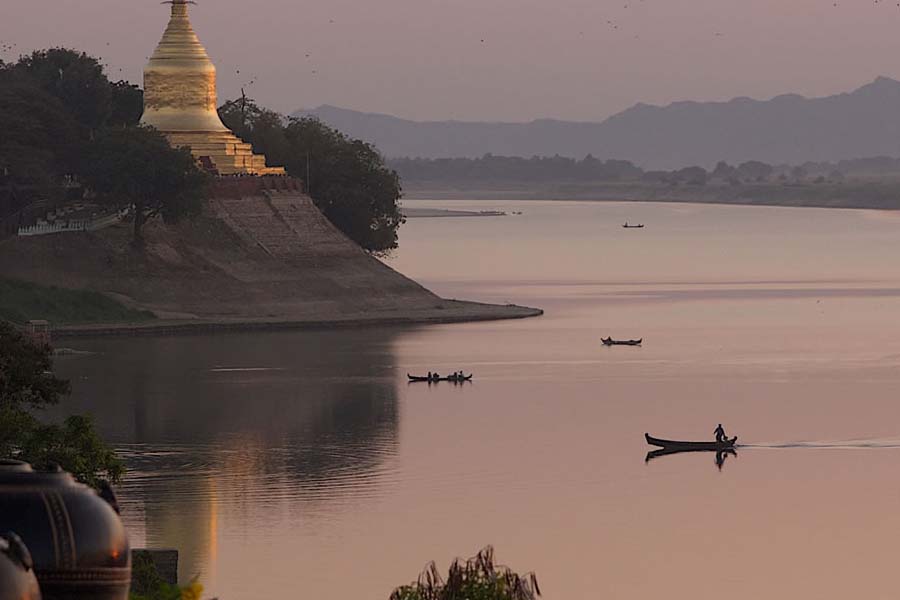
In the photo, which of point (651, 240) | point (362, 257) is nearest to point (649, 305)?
point (362, 257)

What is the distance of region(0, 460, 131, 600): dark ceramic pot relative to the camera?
8.23 meters

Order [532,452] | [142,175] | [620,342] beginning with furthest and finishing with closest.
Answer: [142,175] < [620,342] < [532,452]

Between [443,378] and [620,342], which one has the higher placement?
[620,342]

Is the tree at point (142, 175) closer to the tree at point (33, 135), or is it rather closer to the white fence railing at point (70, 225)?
the white fence railing at point (70, 225)

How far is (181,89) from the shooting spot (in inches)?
3610

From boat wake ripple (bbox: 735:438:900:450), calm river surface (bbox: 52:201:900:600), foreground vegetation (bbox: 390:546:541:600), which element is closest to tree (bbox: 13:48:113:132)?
calm river surface (bbox: 52:201:900:600)

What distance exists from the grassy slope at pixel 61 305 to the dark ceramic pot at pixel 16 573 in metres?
69.0

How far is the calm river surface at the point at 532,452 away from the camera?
117 ft

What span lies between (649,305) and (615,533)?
64.9 meters

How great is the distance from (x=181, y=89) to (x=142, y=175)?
26.2 feet

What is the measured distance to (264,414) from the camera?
5862 cm

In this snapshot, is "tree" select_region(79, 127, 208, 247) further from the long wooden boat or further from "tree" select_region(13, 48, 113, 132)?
the long wooden boat

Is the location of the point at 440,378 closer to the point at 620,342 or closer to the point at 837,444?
the point at 620,342

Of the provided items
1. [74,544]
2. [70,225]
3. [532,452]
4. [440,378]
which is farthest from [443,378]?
[74,544]
